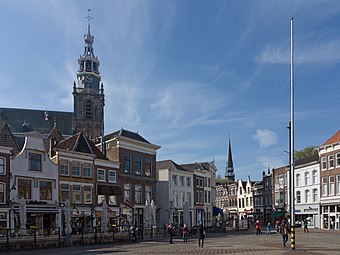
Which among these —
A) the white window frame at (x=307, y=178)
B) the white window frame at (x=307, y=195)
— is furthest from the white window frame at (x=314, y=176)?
the white window frame at (x=307, y=195)

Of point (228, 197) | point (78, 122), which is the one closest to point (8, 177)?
point (78, 122)

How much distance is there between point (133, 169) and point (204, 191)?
2134 centimetres

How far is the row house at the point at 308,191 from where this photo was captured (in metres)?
68.6

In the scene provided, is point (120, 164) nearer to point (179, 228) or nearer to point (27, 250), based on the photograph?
point (179, 228)

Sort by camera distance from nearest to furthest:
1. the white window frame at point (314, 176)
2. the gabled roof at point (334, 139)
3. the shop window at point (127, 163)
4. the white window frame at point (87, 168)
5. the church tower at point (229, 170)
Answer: the white window frame at point (87, 168)
the shop window at point (127, 163)
the gabled roof at point (334, 139)
the white window frame at point (314, 176)
the church tower at point (229, 170)

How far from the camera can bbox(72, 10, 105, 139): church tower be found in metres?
103

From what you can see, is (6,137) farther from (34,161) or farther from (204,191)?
(204,191)

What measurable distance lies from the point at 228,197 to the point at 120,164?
202 ft

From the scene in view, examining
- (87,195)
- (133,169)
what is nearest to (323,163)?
(133,169)


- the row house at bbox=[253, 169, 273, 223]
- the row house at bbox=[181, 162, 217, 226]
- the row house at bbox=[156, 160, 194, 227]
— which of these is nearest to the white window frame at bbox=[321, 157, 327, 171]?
the row house at bbox=[181, 162, 217, 226]

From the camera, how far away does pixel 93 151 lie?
50.9 m

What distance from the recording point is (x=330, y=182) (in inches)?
2520

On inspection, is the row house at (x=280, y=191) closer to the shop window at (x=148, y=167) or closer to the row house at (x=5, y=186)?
the shop window at (x=148, y=167)

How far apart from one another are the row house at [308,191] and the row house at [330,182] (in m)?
1.89
